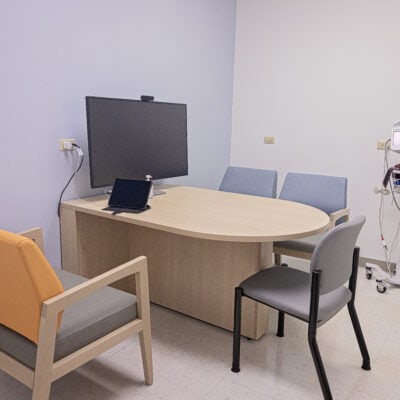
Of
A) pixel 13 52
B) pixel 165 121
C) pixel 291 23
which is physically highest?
pixel 291 23

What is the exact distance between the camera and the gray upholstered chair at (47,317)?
1.29m

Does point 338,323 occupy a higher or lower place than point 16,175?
lower

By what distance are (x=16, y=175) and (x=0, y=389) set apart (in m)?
1.10

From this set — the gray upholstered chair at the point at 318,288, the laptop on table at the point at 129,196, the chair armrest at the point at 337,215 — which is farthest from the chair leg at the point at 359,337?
the laptop on table at the point at 129,196

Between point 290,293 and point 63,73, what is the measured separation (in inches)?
71.2

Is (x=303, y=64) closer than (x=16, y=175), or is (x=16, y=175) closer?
(x=16, y=175)

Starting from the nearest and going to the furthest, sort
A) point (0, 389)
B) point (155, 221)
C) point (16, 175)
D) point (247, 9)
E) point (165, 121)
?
1. point (0, 389)
2. point (155, 221)
3. point (16, 175)
4. point (165, 121)
5. point (247, 9)

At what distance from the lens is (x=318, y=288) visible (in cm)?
158

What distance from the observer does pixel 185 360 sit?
2.05 m

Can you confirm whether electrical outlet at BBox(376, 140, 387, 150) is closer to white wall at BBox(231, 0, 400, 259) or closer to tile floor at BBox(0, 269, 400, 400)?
white wall at BBox(231, 0, 400, 259)

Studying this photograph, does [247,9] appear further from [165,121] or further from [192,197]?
[192,197]

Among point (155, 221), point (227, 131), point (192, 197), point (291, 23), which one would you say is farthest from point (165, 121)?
point (291, 23)

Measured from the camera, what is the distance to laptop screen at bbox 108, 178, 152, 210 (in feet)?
7.25

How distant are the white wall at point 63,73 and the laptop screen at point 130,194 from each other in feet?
1.32
